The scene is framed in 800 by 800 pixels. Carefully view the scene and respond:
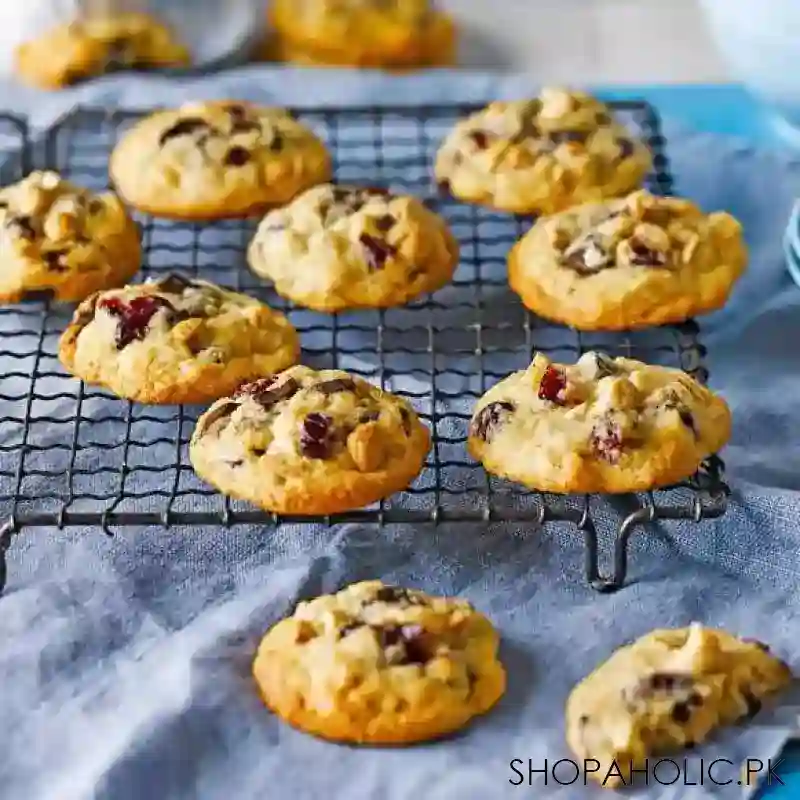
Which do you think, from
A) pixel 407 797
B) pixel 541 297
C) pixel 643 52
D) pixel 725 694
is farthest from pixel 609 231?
pixel 643 52

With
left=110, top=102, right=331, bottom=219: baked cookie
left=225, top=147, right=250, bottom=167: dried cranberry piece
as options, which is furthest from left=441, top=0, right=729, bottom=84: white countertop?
left=225, top=147, right=250, bottom=167: dried cranberry piece

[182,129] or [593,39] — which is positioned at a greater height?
[182,129]

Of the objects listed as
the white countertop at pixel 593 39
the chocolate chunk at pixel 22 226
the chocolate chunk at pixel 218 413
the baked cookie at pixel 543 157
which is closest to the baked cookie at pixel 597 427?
the chocolate chunk at pixel 218 413

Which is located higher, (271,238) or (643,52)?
(271,238)

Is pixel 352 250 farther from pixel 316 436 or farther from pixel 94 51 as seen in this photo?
pixel 94 51

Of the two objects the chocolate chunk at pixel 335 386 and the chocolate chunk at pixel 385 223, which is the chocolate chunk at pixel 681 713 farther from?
the chocolate chunk at pixel 385 223

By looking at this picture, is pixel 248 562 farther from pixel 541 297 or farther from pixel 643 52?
pixel 643 52

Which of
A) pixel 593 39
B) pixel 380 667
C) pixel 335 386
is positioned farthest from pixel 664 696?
pixel 593 39
